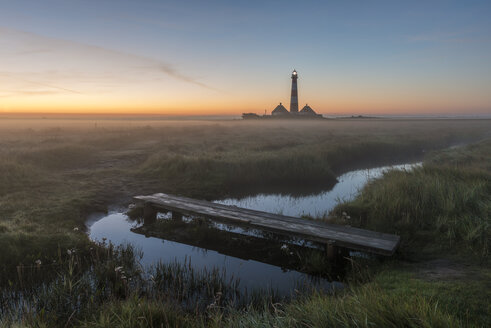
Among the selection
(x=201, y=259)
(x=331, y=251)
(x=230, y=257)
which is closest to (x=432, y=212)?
(x=331, y=251)

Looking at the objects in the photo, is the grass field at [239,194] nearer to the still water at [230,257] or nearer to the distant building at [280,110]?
the still water at [230,257]

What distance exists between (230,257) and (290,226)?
159cm

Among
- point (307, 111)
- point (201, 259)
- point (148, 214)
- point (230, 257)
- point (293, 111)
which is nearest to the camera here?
point (201, 259)

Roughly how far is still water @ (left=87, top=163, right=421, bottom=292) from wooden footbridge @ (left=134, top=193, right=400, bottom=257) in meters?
0.82

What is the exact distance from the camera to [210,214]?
816cm

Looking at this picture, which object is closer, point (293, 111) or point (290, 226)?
point (290, 226)

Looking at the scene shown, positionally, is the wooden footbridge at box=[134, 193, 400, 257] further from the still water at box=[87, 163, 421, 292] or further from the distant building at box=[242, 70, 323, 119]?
the distant building at box=[242, 70, 323, 119]

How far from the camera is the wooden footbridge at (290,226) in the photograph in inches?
245

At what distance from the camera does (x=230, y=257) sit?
7211mm

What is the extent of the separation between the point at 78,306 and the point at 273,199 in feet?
29.8

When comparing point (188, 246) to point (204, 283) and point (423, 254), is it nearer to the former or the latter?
point (204, 283)


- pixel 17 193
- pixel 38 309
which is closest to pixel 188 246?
pixel 38 309

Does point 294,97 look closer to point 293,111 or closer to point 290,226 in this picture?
point 293,111

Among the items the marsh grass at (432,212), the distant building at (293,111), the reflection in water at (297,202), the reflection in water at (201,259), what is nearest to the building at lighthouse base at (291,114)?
the distant building at (293,111)
